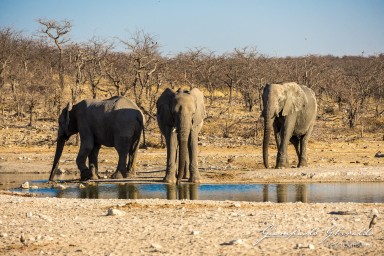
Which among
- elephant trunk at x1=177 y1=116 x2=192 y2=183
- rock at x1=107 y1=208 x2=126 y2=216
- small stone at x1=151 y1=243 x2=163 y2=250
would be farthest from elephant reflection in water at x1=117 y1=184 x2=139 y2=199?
small stone at x1=151 y1=243 x2=163 y2=250

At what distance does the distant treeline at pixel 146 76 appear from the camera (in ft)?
155

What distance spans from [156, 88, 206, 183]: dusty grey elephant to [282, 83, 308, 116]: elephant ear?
4398mm

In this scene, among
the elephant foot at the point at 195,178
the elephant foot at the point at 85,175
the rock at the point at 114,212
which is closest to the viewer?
the rock at the point at 114,212

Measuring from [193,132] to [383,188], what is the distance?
5.51 m

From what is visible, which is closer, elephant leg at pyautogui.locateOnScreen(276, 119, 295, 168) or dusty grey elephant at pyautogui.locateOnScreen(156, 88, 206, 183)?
dusty grey elephant at pyautogui.locateOnScreen(156, 88, 206, 183)

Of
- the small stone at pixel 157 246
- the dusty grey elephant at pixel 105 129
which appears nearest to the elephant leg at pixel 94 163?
the dusty grey elephant at pixel 105 129

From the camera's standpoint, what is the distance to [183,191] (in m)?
20.5

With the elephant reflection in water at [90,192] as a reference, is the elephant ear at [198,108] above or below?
above

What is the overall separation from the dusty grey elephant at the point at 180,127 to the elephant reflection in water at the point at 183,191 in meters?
0.36

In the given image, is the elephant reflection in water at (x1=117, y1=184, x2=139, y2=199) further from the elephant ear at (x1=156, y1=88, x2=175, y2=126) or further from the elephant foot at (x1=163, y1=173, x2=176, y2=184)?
the elephant ear at (x1=156, y1=88, x2=175, y2=126)

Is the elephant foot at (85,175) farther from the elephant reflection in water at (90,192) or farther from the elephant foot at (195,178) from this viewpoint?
the elephant foot at (195,178)

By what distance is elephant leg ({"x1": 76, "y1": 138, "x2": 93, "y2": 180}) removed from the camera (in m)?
24.0

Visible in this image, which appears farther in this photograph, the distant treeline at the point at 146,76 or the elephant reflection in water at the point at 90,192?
the distant treeline at the point at 146,76

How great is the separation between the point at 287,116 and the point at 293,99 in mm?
729
